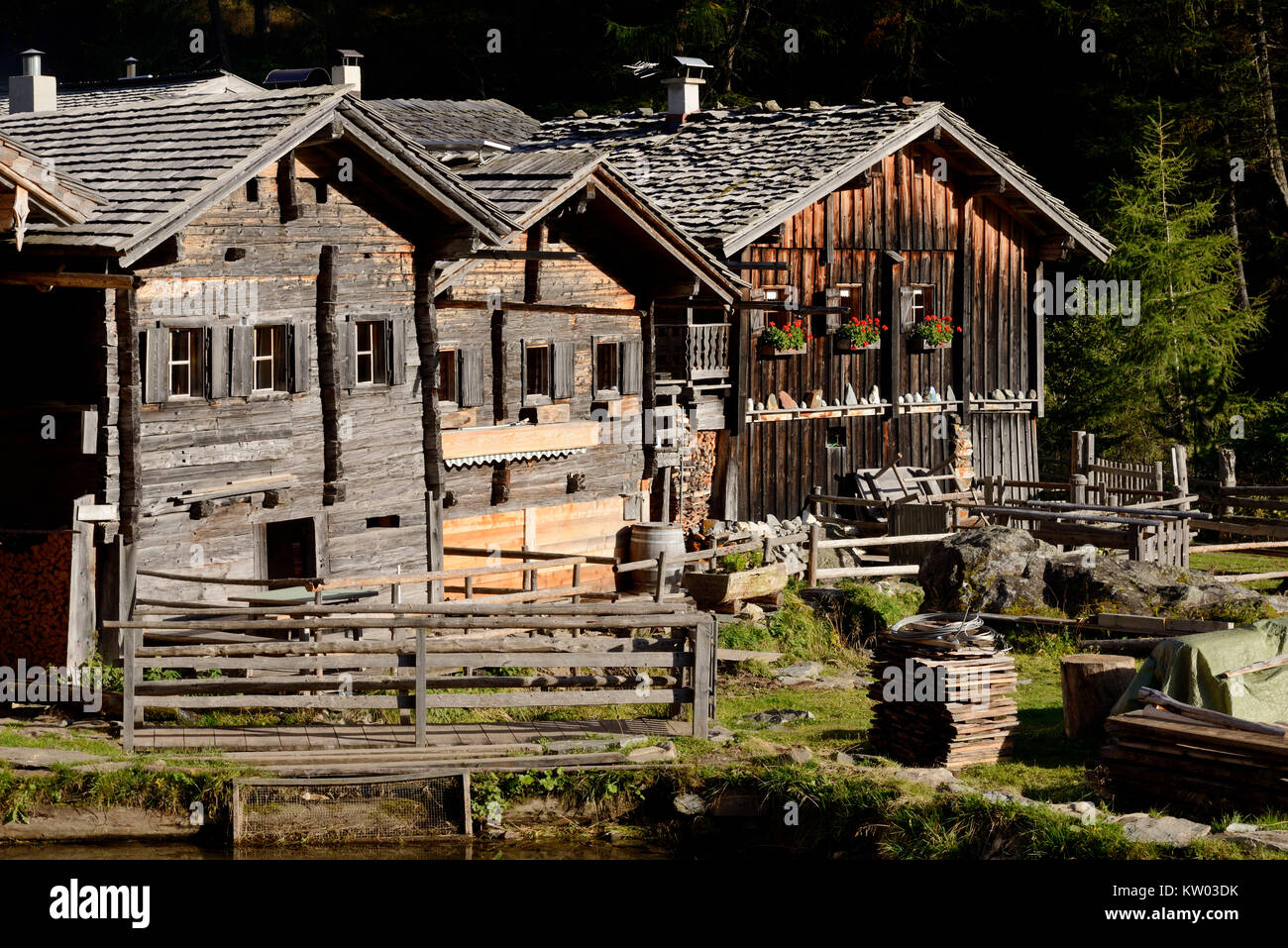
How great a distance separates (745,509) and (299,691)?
11507 mm

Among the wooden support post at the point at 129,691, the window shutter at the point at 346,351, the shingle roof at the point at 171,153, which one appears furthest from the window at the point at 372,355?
the wooden support post at the point at 129,691

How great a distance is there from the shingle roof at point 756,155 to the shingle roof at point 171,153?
652 cm

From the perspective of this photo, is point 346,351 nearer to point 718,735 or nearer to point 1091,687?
point 718,735

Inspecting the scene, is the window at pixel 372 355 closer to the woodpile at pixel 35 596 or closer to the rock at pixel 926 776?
the woodpile at pixel 35 596

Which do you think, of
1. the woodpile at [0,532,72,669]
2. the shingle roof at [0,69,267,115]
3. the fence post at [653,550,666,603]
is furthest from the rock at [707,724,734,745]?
the shingle roof at [0,69,267,115]

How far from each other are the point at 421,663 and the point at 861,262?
49.8 ft

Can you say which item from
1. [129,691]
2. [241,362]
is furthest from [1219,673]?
[241,362]

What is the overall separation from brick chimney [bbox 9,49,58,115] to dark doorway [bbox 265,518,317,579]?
44.5 feet

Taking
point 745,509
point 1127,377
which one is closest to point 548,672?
point 745,509

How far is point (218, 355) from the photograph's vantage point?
57.1 ft

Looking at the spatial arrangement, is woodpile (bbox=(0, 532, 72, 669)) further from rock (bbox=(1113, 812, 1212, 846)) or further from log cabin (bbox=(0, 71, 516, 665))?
rock (bbox=(1113, 812, 1212, 846))

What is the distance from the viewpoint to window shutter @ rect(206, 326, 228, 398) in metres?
17.3

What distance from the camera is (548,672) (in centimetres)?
1645

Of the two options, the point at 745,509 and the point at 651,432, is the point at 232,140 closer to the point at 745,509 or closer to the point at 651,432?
the point at 651,432
